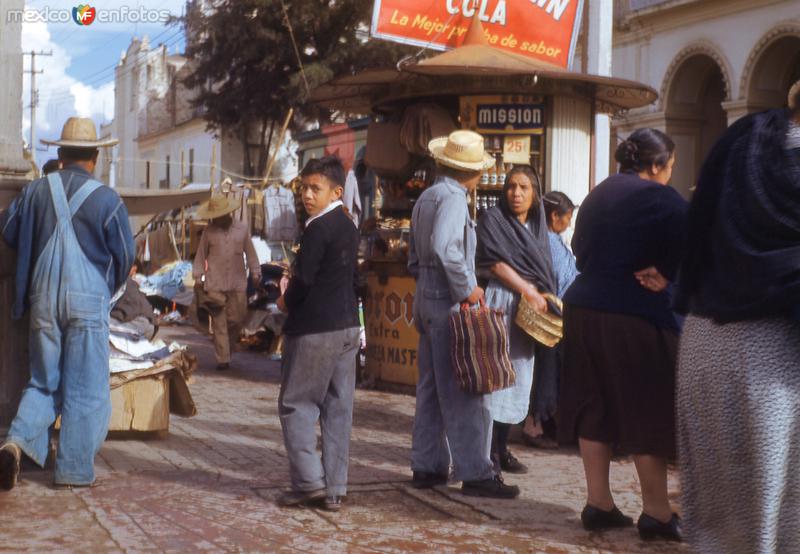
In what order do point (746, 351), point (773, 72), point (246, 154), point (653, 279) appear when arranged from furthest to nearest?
point (246, 154), point (773, 72), point (653, 279), point (746, 351)

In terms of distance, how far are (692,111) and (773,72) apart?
8.53ft

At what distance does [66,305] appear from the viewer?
6.11 metres

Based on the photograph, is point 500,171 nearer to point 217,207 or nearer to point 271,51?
point 217,207

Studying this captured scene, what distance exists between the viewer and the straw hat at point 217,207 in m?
12.5

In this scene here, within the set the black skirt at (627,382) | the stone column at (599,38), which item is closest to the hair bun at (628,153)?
the black skirt at (627,382)

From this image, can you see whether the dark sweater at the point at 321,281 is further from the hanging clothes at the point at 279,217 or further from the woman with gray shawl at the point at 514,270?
the hanging clothes at the point at 279,217

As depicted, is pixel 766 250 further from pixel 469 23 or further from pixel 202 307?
pixel 202 307

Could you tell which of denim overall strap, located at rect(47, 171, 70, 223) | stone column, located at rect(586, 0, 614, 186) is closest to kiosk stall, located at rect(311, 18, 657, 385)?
stone column, located at rect(586, 0, 614, 186)

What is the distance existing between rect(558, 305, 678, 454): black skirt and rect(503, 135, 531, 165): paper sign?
6029 mm

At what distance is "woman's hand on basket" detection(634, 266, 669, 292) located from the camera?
5.03 meters

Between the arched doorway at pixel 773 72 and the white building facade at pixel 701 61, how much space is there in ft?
0.06

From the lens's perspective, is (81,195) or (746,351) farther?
(81,195)

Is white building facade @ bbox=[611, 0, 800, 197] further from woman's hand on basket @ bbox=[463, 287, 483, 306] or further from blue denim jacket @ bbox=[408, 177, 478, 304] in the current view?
woman's hand on basket @ bbox=[463, 287, 483, 306]

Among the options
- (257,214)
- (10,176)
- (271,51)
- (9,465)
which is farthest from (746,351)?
(271,51)
